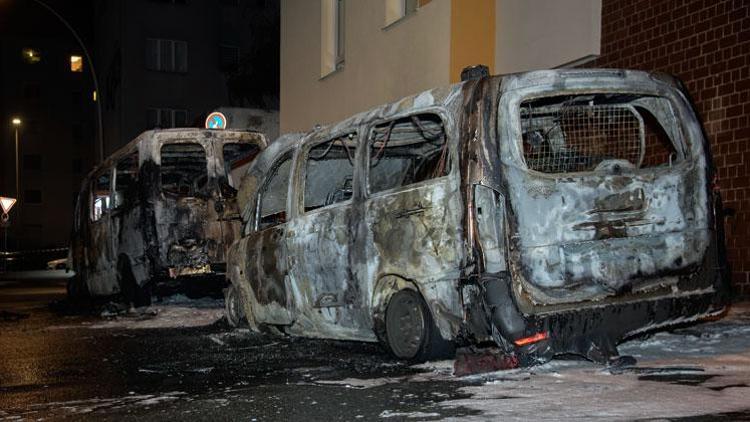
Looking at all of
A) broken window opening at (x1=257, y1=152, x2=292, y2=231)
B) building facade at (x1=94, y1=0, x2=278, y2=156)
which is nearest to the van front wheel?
broken window opening at (x1=257, y1=152, x2=292, y2=231)

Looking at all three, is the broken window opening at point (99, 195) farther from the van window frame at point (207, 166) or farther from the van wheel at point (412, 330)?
the van wheel at point (412, 330)

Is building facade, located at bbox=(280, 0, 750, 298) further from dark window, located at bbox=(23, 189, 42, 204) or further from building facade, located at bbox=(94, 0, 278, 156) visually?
dark window, located at bbox=(23, 189, 42, 204)

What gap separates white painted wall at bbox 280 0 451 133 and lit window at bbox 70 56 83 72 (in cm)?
4751

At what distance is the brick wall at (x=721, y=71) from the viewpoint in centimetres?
876

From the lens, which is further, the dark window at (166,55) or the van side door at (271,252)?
the dark window at (166,55)

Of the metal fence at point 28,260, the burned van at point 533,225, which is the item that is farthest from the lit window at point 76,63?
the burned van at point 533,225

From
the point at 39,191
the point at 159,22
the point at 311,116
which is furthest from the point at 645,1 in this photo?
the point at 39,191

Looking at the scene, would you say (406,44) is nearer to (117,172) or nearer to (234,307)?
(117,172)

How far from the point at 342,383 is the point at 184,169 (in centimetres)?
799

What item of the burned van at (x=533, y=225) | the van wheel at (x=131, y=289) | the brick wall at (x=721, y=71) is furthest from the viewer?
the van wheel at (x=131, y=289)

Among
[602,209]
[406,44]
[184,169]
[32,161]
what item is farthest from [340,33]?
[32,161]

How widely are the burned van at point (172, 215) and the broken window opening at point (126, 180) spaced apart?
27mm

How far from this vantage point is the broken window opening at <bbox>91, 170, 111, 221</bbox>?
1393cm

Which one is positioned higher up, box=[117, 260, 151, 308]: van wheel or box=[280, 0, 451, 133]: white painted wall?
box=[280, 0, 451, 133]: white painted wall
